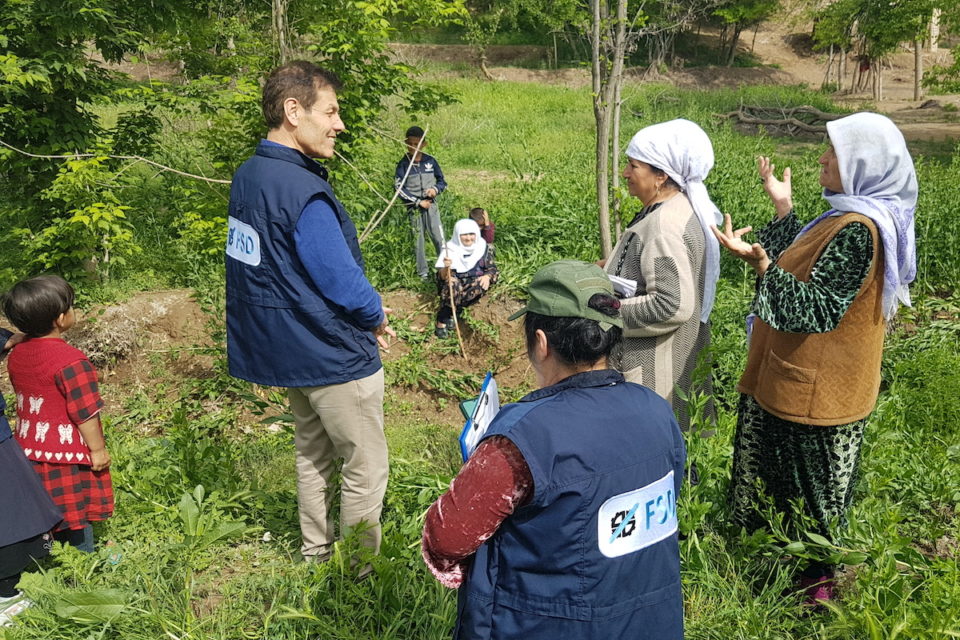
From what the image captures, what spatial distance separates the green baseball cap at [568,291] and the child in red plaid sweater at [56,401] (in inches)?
77.6

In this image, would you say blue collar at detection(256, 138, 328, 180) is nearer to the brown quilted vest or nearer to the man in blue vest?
the man in blue vest

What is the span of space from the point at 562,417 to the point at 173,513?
6.76ft

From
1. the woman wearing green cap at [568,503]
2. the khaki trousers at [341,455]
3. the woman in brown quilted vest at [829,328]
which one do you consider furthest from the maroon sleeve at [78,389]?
the woman in brown quilted vest at [829,328]

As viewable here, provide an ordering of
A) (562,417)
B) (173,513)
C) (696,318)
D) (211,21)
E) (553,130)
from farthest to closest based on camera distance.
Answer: (553,130) < (211,21) < (696,318) < (173,513) < (562,417)

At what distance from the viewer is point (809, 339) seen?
7.77 feet

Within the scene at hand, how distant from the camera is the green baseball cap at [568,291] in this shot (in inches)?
59.6

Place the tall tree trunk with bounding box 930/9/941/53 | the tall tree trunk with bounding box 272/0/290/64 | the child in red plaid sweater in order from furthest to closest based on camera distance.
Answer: the tall tree trunk with bounding box 930/9/941/53 < the tall tree trunk with bounding box 272/0/290/64 < the child in red plaid sweater

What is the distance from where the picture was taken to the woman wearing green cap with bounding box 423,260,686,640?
1.41 metres

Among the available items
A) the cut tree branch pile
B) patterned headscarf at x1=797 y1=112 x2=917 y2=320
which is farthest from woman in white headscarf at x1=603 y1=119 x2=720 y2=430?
the cut tree branch pile

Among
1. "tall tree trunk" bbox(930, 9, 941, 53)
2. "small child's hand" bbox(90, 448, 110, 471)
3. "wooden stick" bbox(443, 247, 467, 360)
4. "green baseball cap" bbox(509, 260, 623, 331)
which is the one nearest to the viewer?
"green baseball cap" bbox(509, 260, 623, 331)

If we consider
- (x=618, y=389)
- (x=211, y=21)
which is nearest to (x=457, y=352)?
(x=211, y=21)

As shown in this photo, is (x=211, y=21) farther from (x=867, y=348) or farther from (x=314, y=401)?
(x=867, y=348)

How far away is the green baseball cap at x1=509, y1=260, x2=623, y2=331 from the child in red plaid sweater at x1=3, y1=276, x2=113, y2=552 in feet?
6.47

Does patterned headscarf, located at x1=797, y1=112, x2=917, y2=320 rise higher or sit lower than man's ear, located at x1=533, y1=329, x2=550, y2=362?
higher
